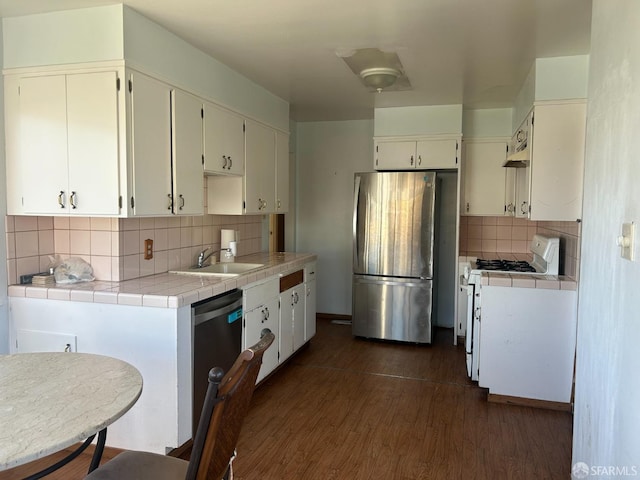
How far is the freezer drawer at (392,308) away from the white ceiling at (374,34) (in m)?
1.86

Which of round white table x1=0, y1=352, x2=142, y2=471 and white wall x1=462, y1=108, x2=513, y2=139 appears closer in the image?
round white table x1=0, y1=352, x2=142, y2=471

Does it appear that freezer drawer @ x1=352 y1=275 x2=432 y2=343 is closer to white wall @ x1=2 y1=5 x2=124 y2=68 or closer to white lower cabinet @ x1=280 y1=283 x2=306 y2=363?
white lower cabinet @ x1=280 y1=283 x2=306 y2=363

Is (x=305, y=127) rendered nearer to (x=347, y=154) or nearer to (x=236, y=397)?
(x=347, y=154)

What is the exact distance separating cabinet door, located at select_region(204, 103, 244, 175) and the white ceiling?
0.38m

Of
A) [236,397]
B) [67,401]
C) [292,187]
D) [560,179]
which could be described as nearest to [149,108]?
[67,401]

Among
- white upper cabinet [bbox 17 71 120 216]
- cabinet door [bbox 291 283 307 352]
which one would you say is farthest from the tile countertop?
cabinet door [bbox 291 283 307 352]

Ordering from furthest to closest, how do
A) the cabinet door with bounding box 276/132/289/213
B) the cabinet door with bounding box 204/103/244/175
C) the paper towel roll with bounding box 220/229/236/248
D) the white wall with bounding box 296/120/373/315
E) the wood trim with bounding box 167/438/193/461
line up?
the white wall with bounding box 296/120/373/315 < the cabinet door with bounding box 276/132/289/213 < the paper towel roll with bounding box 220/229/236/248 < the cabinet door with bounding box 204/103/244/175 < the wood trim with bounding box 167/438/193/461

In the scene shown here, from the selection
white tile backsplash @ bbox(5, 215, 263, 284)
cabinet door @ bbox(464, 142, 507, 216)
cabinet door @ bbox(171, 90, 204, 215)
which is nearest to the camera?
white tile backsplash @ bbox(5, 215, 263, 284)

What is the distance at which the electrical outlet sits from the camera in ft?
9.52

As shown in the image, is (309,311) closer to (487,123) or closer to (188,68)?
(188,68)

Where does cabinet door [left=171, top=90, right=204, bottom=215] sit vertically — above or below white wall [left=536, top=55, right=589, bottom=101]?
below

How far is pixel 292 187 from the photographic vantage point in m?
5.62

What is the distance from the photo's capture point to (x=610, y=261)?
1547mm

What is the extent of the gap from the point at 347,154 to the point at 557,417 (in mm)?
3516
